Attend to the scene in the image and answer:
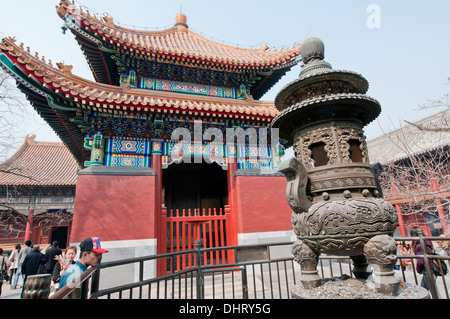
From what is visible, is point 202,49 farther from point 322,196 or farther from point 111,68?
point 322,196

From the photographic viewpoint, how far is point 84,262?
2695mm

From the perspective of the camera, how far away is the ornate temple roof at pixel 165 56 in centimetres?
761

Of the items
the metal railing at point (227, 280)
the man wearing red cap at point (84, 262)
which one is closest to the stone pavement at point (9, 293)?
the metal railing at point (227, 280)

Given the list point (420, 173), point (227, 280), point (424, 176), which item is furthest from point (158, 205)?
point (424, 176)

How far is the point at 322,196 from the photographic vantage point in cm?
307

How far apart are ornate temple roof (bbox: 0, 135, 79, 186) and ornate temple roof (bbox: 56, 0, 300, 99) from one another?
8405 mm

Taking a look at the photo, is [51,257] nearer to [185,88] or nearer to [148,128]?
[148,128]

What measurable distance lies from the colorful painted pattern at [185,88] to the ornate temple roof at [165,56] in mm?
257

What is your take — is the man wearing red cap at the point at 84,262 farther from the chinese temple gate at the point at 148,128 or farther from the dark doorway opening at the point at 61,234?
the dark doorway opening at the point at 61,234

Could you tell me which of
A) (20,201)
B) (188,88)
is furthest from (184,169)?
(20,201)

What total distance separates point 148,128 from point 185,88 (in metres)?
2.54

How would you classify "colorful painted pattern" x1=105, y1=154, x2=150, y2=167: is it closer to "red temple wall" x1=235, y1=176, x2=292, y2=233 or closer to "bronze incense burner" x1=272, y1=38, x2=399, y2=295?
"red temple wall" x1=235, y1=176, x2=292, y2=233

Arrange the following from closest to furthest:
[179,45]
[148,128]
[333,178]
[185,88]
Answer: [333,178]
[148,128]
[185,88]
[179,45]
